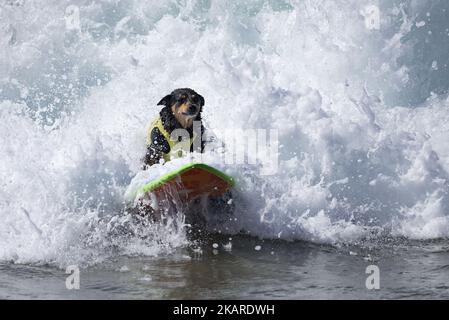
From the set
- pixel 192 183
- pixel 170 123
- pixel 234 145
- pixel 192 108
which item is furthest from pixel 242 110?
pixel 192 183

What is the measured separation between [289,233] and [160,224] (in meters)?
1.22

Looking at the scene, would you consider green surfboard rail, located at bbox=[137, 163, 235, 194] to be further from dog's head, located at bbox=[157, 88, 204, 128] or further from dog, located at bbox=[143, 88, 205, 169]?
dog's head, located at bbox=[157, 88, 204, 128]

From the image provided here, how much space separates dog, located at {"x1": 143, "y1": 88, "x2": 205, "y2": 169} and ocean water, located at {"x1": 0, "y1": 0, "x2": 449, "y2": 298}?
0.36 meters

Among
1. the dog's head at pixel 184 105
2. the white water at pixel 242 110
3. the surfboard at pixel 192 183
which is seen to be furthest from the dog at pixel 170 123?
the surfboard at pixel 192 183

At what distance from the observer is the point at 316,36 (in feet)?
34.7

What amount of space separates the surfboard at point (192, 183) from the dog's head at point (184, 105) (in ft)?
2.69

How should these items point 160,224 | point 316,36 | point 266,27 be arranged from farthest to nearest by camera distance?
point 266,27 < point 316,36 < point 160,224

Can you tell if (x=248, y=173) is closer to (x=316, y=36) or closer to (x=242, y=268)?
(x=242, y=268)

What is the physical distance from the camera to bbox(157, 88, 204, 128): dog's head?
7312mm

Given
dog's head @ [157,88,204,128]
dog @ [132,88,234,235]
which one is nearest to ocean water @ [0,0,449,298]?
dog @ [132,88,234,235]

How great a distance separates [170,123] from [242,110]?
1.23 meters

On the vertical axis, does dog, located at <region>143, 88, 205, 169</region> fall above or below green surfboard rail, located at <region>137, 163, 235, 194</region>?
above

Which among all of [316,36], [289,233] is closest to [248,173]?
[289,233]

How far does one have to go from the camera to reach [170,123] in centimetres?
732
